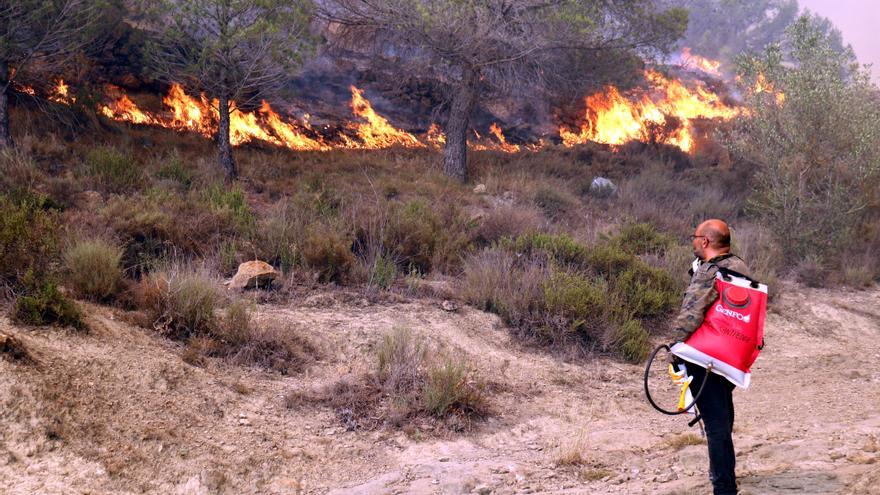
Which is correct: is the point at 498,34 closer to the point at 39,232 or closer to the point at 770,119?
the point at 770,119

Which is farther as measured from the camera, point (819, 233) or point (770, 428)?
point (819, 233)

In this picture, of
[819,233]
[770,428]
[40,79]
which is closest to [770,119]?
[819,233]

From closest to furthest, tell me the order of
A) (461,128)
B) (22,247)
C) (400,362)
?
(22,247) → (400,362) → (461,128)

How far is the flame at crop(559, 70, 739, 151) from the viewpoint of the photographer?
2040cm

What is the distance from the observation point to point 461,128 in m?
15.4

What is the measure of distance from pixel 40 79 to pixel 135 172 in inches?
131

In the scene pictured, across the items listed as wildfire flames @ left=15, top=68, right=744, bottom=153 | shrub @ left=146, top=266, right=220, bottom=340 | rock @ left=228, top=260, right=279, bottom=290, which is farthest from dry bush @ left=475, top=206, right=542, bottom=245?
wildfire flames @ left=15, top=68, right=744, bottom=153

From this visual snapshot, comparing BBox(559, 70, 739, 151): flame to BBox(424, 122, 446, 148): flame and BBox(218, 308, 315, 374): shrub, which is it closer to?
BBox(424, 122, 446, 148): flame

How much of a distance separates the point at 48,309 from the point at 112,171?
17.3ft

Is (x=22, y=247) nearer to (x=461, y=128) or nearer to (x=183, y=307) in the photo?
(x=183, y=307)

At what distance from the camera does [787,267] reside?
11.7 meters

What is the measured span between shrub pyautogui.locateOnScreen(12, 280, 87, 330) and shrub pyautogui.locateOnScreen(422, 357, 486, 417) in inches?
110

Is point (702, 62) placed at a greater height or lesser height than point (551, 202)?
greater

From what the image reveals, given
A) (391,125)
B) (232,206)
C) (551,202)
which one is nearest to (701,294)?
(232,206)
